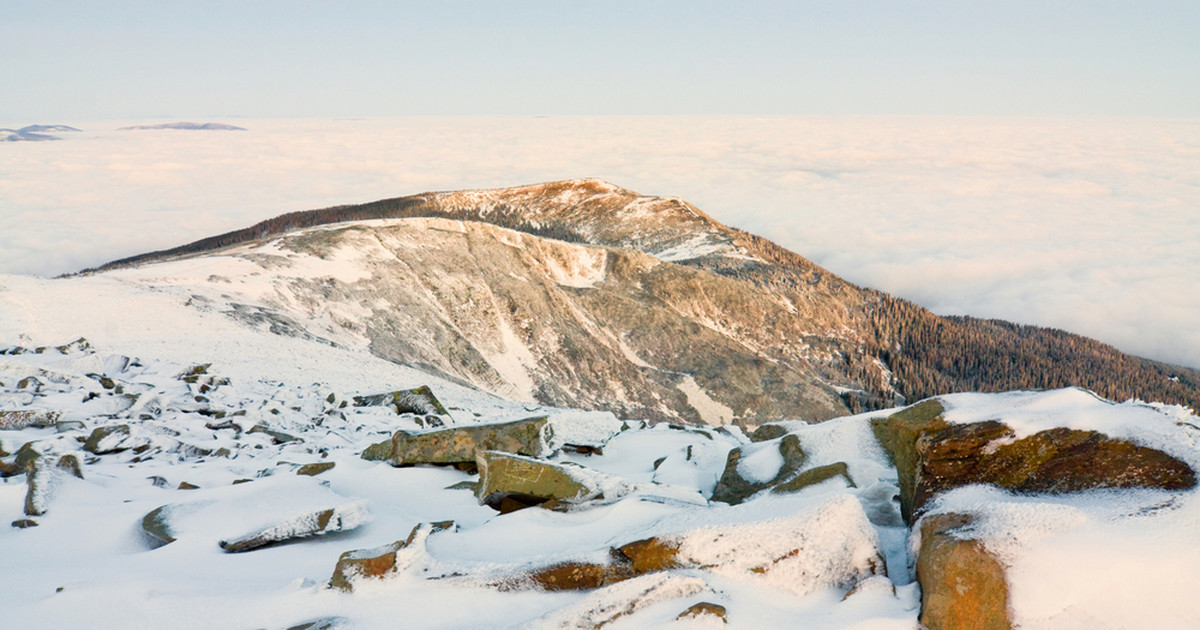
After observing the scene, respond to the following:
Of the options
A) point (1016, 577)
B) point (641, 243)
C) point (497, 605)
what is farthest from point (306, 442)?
point (641, 243)

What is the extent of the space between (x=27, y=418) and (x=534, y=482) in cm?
1067

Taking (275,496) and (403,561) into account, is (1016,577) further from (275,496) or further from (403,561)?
(275,496)

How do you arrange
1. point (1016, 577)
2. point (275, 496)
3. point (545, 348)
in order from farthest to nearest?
point (545, 348), point (275, 496), point (1016, 577)

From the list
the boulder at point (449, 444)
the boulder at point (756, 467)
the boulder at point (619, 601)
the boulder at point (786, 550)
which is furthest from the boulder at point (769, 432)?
the boulder at point (619, 601)

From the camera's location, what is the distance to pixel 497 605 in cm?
650

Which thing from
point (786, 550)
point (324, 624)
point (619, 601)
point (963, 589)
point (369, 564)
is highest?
point (963, 589)

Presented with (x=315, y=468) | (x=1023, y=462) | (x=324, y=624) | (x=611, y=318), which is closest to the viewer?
(x=324, y=624)

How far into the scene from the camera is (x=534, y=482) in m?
9.38

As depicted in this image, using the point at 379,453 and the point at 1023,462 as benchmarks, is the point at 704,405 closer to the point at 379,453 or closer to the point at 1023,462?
the point at 379,453

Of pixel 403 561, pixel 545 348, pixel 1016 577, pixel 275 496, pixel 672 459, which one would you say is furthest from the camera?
pixel 545 348

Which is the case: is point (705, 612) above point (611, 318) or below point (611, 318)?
above

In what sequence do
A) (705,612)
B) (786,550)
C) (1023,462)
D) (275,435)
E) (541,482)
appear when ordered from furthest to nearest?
(275,435)
(541,482)
(1023,462)
(786,550)
(705,612)

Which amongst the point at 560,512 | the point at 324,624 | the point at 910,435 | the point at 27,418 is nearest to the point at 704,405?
the point at 27,418

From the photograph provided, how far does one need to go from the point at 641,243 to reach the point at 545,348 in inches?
3063
